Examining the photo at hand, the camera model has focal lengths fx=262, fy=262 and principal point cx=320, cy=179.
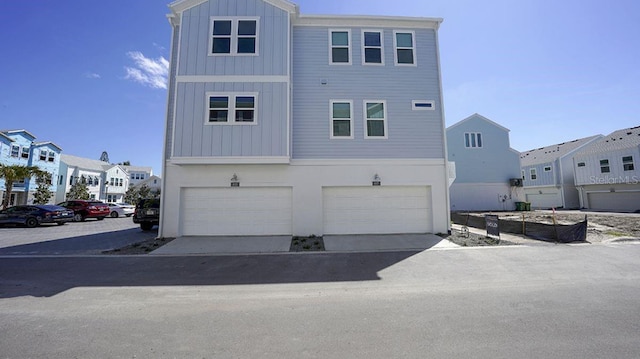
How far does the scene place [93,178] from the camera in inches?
1436

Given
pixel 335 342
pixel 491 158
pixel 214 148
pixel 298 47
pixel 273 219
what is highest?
pixel 298 47

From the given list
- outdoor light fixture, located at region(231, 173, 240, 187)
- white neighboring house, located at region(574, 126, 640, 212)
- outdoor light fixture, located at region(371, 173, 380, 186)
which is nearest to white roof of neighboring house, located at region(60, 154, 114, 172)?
outdoor light fixture, located at region(231, 173, 240, 187)

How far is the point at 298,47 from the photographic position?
11.0 metres

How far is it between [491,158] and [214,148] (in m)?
24.5

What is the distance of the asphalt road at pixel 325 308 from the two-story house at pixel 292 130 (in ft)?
11.9

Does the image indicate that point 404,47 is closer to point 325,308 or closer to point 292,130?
point 292,130

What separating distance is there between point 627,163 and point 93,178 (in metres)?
59.1

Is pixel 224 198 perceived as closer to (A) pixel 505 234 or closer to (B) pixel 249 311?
(B) pixel 249 311

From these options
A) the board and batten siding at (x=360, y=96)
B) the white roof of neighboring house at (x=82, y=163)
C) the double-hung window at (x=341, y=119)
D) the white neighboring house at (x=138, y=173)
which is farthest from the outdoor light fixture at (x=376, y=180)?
the white neighboring house at (x=138, y=173)

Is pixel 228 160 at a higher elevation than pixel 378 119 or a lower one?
lower

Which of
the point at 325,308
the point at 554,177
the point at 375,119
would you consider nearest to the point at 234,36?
the point at 375,119

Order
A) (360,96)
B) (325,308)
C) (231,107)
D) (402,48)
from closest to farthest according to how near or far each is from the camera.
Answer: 1. (325,308)
2. (231,107)
3. (360,96)
4. (402,48)

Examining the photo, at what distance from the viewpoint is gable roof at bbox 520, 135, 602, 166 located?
28.2 meters

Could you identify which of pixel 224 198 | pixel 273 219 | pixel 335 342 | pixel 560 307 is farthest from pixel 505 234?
pixel 224 198
